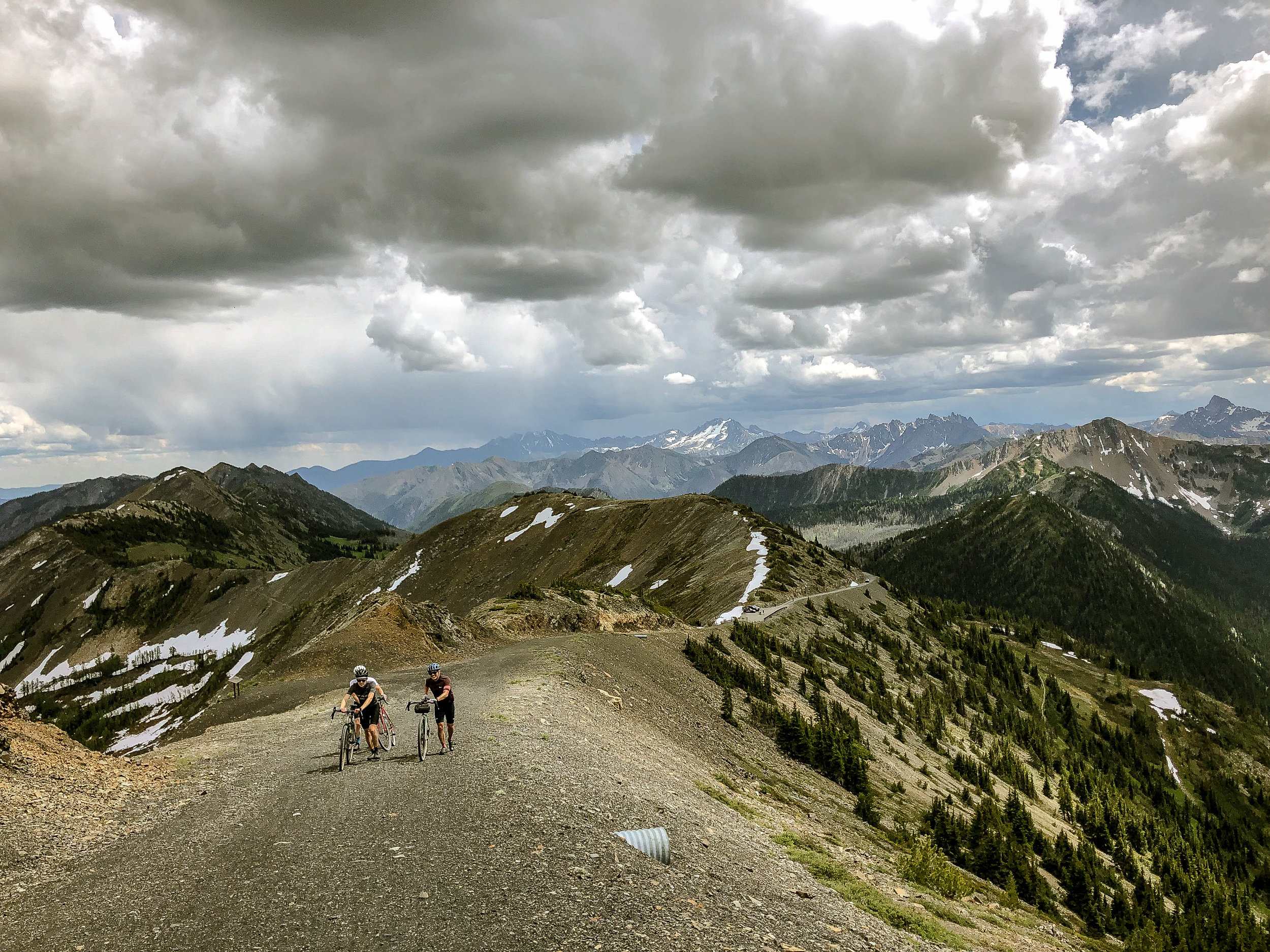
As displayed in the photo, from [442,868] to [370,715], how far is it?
10.0 m

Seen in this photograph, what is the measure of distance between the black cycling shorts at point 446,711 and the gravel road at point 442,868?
1.13 m

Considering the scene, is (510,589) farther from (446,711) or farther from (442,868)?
(442,868)

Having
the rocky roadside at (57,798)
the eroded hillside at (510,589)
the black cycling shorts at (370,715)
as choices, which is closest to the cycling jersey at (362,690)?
the black cycling shorts at (370,715)

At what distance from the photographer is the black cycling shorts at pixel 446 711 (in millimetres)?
21734

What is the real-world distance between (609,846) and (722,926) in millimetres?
3333

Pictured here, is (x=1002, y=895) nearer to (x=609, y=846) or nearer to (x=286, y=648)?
(x=609, y=846)

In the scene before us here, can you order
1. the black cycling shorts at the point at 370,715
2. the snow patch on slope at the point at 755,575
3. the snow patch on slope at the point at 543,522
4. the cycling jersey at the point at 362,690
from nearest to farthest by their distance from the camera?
the cycling jersey at the point at 362,690 → the black cycling shorts at the point at 370,715 → the snow patch on slope at the point at 755,575 → the snow patch on slope at the point at 543,522

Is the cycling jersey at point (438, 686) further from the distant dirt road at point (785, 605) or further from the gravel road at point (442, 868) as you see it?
the distant dirt road at point (785, 605)

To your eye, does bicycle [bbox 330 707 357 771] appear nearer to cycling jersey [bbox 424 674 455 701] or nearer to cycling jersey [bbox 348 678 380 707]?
cycling jersey [bbox 348 678 380 707]

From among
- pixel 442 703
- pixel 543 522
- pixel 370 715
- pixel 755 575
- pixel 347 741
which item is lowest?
pixel 755 575

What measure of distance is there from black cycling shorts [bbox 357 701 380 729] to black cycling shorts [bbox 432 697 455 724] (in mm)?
1915

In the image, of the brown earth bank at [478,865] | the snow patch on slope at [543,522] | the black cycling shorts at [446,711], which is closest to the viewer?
the brown earth bank at [478,865]

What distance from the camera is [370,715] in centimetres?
2173

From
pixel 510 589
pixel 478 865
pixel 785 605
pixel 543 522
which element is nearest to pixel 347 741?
pixel 478 865
